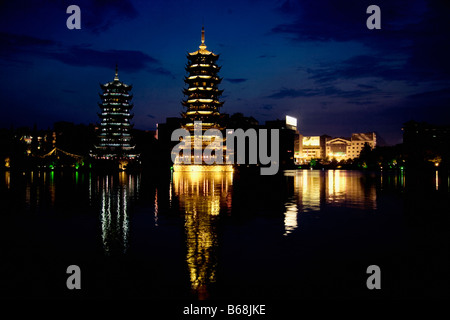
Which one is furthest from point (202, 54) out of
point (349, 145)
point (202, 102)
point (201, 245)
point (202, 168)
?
point (349, 145)

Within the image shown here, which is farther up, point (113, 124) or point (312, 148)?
point (113, 124)

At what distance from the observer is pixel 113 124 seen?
90.1m

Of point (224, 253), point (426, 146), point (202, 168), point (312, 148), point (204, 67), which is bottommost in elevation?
point (224, 253)

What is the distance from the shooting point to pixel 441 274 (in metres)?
6.91

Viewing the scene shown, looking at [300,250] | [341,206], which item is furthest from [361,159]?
[300,250]

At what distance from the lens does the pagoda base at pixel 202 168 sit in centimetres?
7031

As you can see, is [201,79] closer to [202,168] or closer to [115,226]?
[202,168]

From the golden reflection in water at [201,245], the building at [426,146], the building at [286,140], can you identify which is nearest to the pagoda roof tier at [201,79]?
the building at [426,146]

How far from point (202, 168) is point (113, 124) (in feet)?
96.4

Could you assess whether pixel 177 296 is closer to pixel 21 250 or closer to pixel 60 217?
pixel 21 250

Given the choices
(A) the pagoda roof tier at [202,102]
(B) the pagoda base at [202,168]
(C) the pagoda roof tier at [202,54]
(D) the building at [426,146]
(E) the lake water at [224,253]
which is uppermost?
(C) the pagoda roof tier at [202,54]

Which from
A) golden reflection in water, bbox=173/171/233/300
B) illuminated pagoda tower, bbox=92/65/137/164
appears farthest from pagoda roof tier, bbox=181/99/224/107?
golden reflection in water, bbox=173/171/233/300

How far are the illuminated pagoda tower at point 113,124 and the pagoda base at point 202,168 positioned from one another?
Answer: 24.3m

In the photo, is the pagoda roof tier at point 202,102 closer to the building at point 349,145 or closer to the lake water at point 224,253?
the lake water at point 224,253
